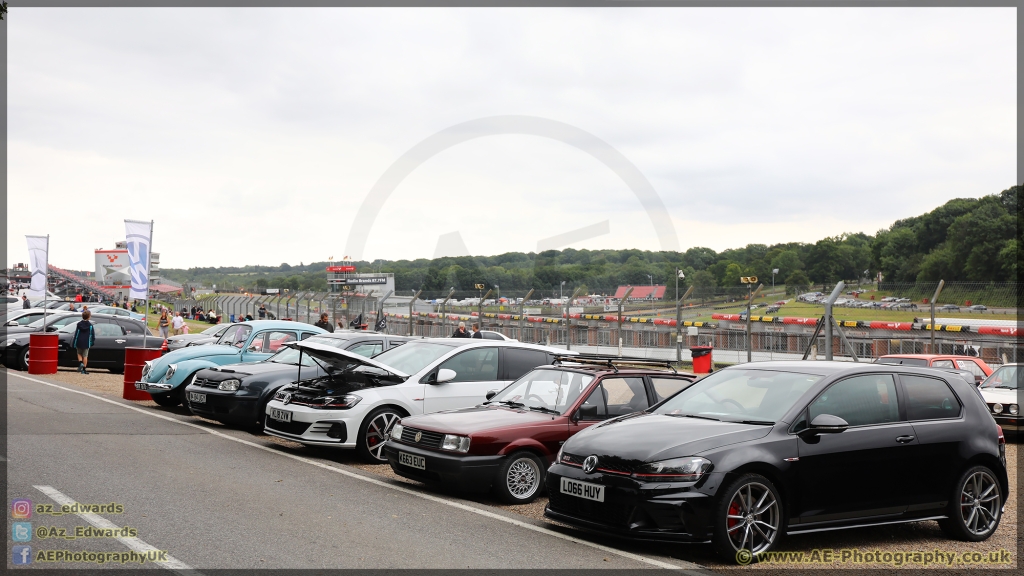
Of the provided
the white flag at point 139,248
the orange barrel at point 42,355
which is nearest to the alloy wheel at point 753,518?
the orange barrel at point 42,355

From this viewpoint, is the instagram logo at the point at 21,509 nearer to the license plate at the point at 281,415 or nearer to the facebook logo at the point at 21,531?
the facebook logo at the point at 21,531

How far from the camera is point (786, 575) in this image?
5.66m

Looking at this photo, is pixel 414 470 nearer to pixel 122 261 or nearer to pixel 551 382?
pixel 551 382

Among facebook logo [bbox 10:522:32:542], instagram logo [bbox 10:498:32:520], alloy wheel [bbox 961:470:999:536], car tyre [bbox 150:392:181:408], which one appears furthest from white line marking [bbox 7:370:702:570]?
facebook logo [bbox 10:522:32:542]

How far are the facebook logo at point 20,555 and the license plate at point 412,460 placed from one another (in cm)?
336

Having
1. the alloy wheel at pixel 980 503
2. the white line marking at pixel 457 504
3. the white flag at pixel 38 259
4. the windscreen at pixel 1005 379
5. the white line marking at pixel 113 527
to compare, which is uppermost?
the white flag at pixel 38 259

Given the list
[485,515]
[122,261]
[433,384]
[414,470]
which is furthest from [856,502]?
[122,261]

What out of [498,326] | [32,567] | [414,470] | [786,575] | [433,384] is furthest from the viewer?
[498,326]

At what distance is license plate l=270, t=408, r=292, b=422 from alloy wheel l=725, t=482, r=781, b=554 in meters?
5.75

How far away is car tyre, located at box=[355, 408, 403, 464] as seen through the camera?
→ 971cm

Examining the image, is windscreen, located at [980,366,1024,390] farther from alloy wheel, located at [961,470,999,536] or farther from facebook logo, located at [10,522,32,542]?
facebook logo, located at [10,522,32,542]

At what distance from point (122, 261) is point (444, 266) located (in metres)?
40.7

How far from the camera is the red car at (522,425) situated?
782 centimetres

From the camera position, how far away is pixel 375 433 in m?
9.80
